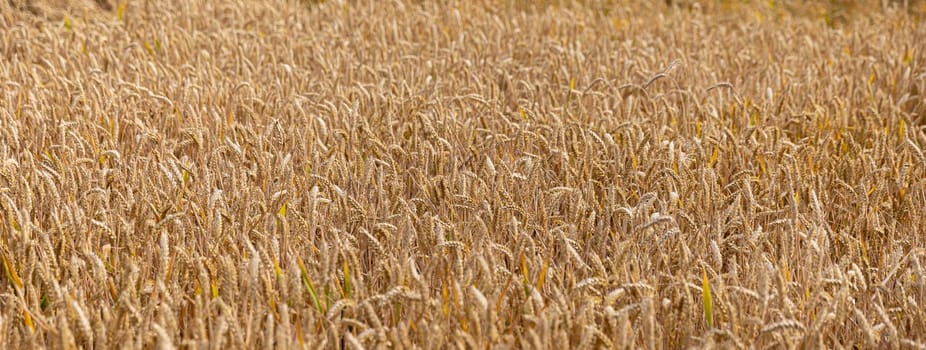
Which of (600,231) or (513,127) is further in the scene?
(513,127)

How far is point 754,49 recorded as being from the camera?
188 inches

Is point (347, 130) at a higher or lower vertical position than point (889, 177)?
higher

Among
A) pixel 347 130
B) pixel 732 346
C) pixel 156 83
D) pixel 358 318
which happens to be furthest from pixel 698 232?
pixel 156 83

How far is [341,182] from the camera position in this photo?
256cm

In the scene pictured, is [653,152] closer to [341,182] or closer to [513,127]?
[513,127]

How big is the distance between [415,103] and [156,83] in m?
1.07

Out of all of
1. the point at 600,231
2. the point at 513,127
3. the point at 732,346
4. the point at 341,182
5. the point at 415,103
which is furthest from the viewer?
the point at 415,103

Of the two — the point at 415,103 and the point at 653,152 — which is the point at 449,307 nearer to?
the point at 653,152

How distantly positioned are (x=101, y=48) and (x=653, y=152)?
8.52 feet

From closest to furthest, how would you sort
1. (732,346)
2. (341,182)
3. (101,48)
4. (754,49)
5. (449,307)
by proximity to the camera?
(732,346) < (449,307) < (341,182) < (101,48) < (754,49)

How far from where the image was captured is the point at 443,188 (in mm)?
2482

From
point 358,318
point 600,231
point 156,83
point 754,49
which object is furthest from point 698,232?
point 754,49

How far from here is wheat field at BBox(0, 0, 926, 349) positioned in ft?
5.69

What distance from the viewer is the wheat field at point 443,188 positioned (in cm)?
173
